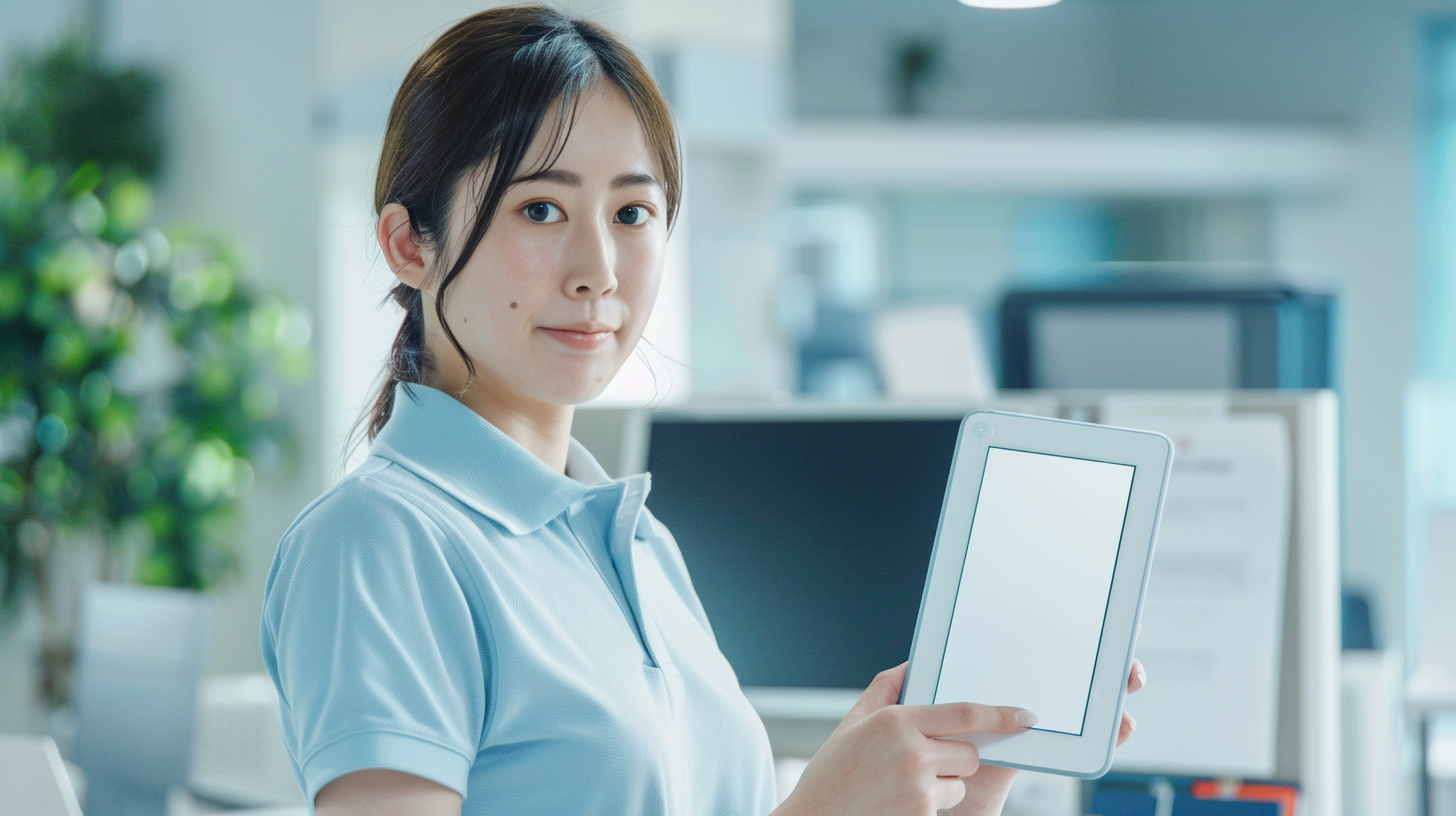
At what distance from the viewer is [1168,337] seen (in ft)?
5.95

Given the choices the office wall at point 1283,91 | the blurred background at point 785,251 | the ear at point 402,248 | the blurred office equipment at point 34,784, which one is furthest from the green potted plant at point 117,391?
the office wall at point 1283,91

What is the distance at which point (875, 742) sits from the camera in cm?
70

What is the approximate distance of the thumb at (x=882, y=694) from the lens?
80 cm

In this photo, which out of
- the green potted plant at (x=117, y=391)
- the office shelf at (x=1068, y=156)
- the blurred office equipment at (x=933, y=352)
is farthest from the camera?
the office shelf at (x=1068, y=156)

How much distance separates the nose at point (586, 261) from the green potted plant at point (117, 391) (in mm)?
3053

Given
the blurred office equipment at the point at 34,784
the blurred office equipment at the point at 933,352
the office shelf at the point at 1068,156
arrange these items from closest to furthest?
the blurred office equipment at the point at 34,784, the blurred office equipment at the point at 933,352, the office shelf at the point at 1068,156

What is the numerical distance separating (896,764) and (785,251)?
5993 millimetres

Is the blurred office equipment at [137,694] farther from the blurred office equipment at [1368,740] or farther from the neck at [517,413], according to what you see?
the blurred office equipment at [1368,740]

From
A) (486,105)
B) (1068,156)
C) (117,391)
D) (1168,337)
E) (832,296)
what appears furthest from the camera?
(832,296)

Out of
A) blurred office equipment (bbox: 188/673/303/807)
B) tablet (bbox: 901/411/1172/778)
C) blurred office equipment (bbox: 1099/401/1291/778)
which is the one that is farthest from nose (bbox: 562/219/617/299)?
blurred office equipment (bbox: 188/673/303/807)

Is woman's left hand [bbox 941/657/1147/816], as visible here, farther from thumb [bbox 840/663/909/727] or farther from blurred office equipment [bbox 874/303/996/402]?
blurred office equipment [bbox 874/303/996/402]

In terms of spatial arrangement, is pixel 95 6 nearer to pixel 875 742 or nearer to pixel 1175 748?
pixel 1175 748

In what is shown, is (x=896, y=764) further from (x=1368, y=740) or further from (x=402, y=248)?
(x=1368, y=740)

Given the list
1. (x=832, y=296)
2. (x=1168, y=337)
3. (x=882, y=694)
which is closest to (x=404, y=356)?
(x=882, y=694)
